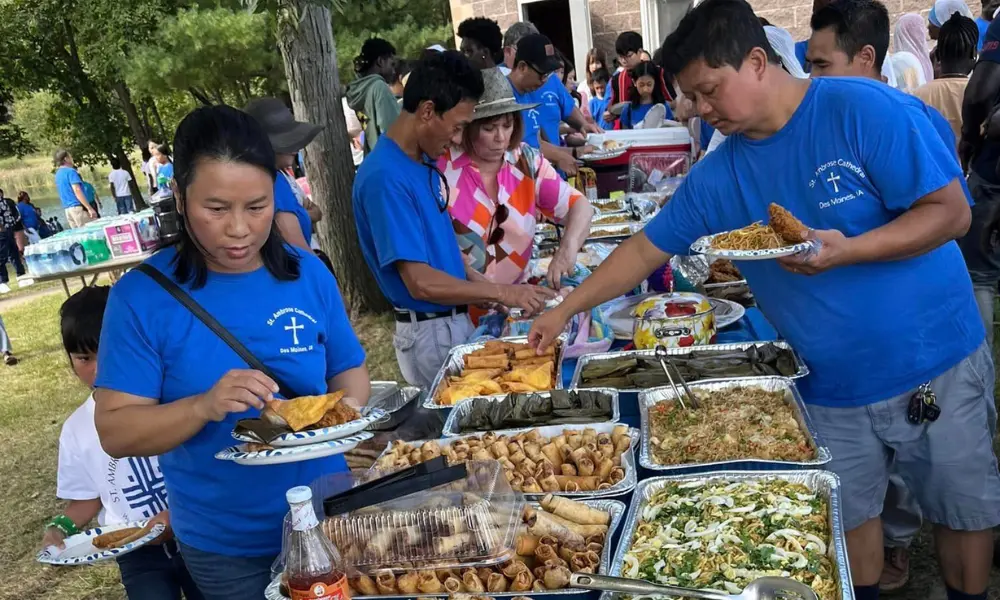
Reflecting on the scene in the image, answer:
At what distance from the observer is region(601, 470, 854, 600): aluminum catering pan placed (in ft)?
5.73

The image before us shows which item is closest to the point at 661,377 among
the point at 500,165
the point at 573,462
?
the point at 573,462

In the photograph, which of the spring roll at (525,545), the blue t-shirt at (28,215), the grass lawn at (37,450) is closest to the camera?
the spring roll at (525,545)


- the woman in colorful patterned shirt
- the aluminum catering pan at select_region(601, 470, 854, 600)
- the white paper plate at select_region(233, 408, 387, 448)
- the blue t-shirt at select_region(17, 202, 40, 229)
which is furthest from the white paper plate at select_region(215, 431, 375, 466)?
the blue t-shirt at select_region(17, 202, 40, 229)

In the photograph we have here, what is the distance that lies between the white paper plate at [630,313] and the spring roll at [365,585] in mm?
1776

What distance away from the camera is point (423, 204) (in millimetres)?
3072

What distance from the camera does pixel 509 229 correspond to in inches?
138

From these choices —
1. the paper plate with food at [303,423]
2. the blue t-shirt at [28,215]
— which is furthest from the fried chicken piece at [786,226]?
the blue t-shirt at [28,215]

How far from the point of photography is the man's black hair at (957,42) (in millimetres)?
4309

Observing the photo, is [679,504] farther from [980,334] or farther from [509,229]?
[509,229]

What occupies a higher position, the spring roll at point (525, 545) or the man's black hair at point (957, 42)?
the man's black hair at point (957, 42)

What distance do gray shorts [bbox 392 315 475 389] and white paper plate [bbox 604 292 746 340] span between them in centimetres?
61

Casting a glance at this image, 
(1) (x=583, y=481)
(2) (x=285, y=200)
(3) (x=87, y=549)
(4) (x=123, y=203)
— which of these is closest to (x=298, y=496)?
(1) (x=583, y=481)

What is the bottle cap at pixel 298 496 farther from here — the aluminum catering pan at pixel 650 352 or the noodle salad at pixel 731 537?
the aluminum catering pan at pixel 650 352

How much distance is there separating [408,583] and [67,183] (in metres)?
14.3
